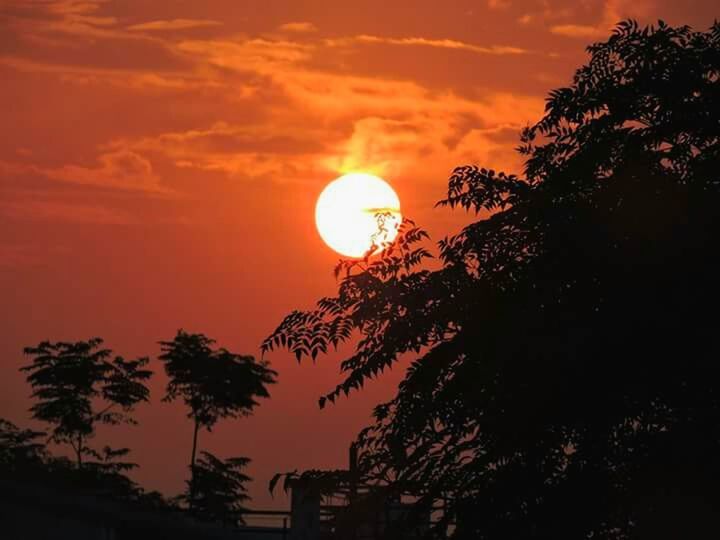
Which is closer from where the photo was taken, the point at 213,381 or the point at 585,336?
the point at 585,336

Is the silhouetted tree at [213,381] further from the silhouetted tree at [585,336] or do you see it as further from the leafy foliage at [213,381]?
the silhouetted tree at [585,336]

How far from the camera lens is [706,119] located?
15.0m

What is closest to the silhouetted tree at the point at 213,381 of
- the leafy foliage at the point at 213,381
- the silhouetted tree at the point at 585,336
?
the leafy foliage at the point at 213,381

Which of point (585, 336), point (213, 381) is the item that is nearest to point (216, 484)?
point (213, 381)

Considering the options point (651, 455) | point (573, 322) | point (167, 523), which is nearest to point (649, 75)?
Result: point (573, 322)

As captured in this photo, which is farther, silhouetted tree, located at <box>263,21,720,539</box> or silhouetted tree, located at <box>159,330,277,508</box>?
silhouetted tree, located at <box>159,330,277,508</box>

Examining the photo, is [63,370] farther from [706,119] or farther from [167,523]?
[706,119]

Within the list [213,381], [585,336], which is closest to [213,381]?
[213,381]

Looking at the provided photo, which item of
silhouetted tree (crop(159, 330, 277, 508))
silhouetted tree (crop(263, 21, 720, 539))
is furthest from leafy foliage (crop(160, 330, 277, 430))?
silhouetted tree (crop(263, 21, 720, 539))

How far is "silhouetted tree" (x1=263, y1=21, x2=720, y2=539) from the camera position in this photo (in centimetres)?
1366

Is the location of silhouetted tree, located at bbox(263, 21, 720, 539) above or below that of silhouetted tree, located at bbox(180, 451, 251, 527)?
below

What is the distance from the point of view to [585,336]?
1339cm

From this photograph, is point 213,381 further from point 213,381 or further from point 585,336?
point 585,336

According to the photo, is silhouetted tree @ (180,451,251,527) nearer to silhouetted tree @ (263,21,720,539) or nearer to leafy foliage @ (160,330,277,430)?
leafy foliage @ (160,330,277,430)
